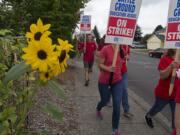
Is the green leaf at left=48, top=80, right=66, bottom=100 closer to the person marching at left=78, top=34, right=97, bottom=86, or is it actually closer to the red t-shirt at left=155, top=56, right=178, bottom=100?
the red t-shirt at left=155, top=56, right=178, bottom=100

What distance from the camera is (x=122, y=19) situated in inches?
274

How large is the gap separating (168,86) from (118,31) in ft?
3.95

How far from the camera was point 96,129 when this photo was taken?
7504mm

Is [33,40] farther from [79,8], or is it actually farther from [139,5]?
[79,8]

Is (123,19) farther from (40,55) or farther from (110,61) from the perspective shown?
(40,55)

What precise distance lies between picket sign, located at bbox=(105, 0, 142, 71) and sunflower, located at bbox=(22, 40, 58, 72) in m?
4.69

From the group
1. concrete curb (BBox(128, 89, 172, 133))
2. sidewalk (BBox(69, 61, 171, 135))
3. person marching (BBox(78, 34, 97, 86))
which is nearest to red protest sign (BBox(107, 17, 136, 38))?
sidewalk (BBox(69, 61, 171, 135))

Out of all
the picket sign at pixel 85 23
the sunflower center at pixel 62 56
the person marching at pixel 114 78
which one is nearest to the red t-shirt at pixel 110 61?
the person marching at pixel 114 78

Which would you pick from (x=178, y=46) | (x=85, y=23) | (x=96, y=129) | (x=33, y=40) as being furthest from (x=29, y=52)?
(x=85, y=23)

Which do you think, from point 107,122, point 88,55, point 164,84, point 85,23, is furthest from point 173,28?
point 85,23

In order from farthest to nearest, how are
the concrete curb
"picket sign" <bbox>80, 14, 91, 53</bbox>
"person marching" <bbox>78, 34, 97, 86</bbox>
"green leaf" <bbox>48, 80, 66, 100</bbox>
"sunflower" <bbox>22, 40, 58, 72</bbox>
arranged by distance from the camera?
"picket sign" <bbox>80, 14, 91, 53</bbox>
"person marching" <bbox>78, 34, 97, 86</bbox>
the concrete curb
"green leaf" <bbox>48, 80, 66, 100</bbox>
"sunflower" <bbox>22, 40, 58, 72</bbox>

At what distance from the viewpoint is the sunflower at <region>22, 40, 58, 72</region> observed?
2254 mm

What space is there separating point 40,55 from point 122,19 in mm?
4800

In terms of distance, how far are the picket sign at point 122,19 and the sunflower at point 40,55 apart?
469 cm
